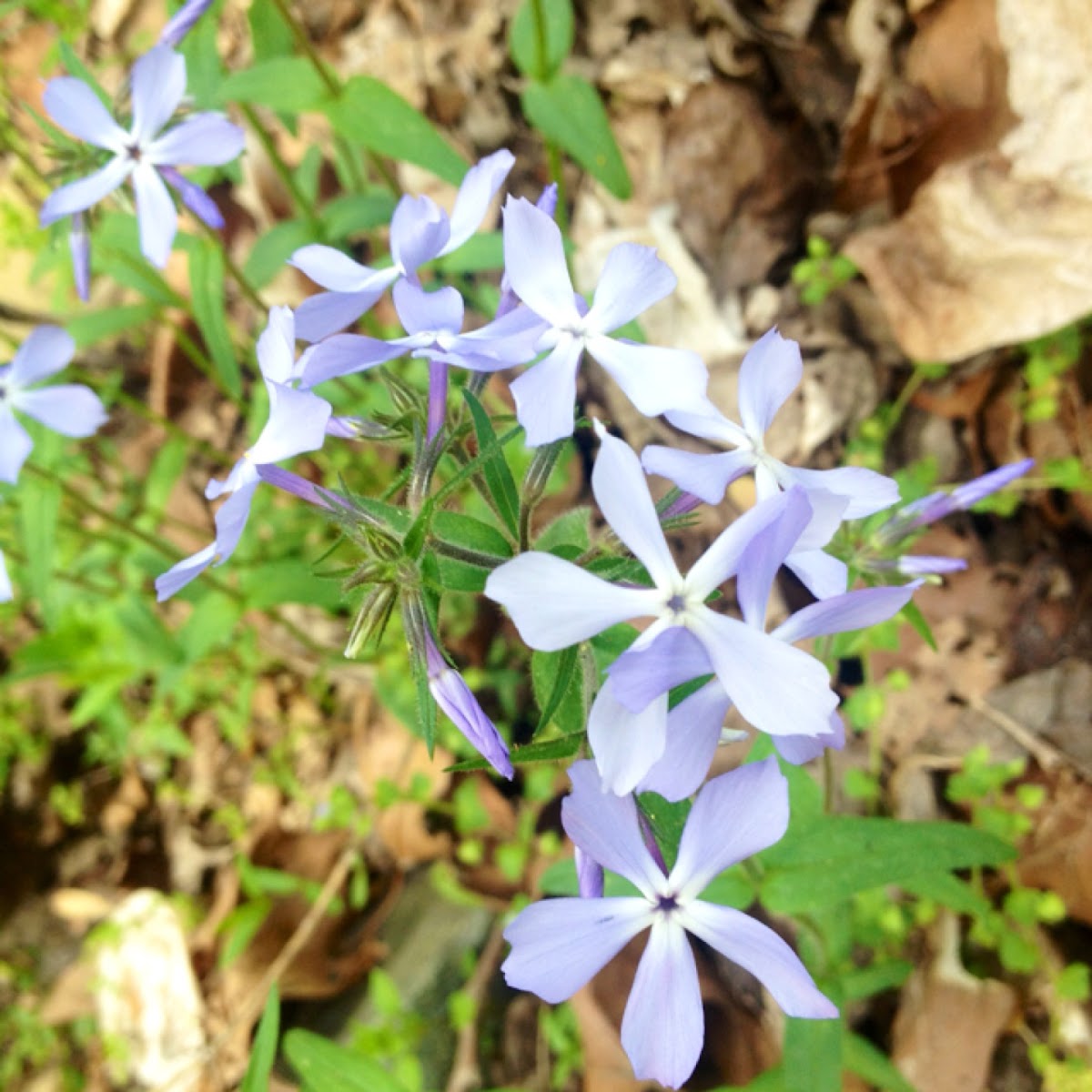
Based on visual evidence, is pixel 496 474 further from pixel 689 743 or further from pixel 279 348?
pixel 689 743

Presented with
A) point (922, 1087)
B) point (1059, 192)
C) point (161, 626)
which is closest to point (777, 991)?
point (922, 1087)

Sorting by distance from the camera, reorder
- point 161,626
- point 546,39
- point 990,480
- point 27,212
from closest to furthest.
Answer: point 990,480 < point 546,39 < point 161,626 < point 27,212

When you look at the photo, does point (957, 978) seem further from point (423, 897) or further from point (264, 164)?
point (264, 164)

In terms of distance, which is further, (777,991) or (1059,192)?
(1059,192)

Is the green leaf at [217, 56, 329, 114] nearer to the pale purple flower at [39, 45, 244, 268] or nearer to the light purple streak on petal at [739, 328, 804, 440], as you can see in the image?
the pale purple flower at [39, 45, 244, 268]

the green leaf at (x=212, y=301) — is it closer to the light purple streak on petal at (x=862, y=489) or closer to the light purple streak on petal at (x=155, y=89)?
the light purple streak on petal at (x=155, y=89)
